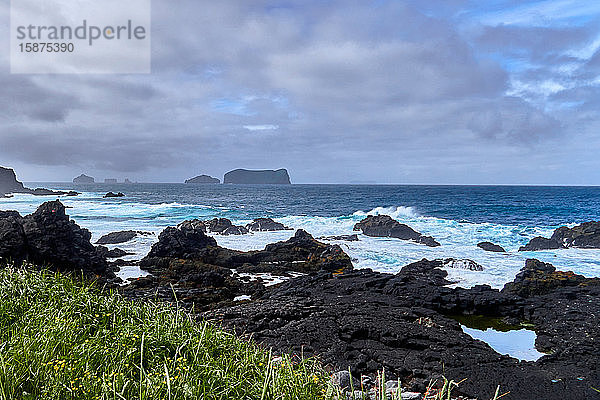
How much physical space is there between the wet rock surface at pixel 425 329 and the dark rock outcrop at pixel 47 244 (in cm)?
668

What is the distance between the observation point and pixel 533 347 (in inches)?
331

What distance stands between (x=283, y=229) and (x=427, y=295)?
903 inches

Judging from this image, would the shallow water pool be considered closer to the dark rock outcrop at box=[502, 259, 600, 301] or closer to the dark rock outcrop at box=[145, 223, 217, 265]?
the dark rock outcrop at box=[502, 259, 600, 301]

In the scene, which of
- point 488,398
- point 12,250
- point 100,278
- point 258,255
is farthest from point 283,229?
point 488,398

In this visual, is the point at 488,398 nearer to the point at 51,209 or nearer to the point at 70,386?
the point at 70,386

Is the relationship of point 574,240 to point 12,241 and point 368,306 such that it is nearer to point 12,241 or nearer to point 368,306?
point 368,306

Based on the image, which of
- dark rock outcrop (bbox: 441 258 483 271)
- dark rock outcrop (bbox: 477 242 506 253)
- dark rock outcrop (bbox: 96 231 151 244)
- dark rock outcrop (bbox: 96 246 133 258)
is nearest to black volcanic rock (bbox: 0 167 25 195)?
dark rock outcrop (bbox: 96 231 151 244)

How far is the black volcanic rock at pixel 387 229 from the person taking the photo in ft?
91.9

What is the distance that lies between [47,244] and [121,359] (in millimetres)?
11377

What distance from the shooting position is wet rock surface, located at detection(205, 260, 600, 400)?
6410 millimetres

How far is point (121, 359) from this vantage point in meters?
4.10

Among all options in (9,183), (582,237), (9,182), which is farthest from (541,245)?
(9,182)

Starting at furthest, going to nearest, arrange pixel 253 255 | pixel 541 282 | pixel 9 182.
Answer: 1. pixel 9 182
2. pixel 253 255
3. pixel 541 282

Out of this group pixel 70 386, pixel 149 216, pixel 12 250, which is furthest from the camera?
pixel 149 216
